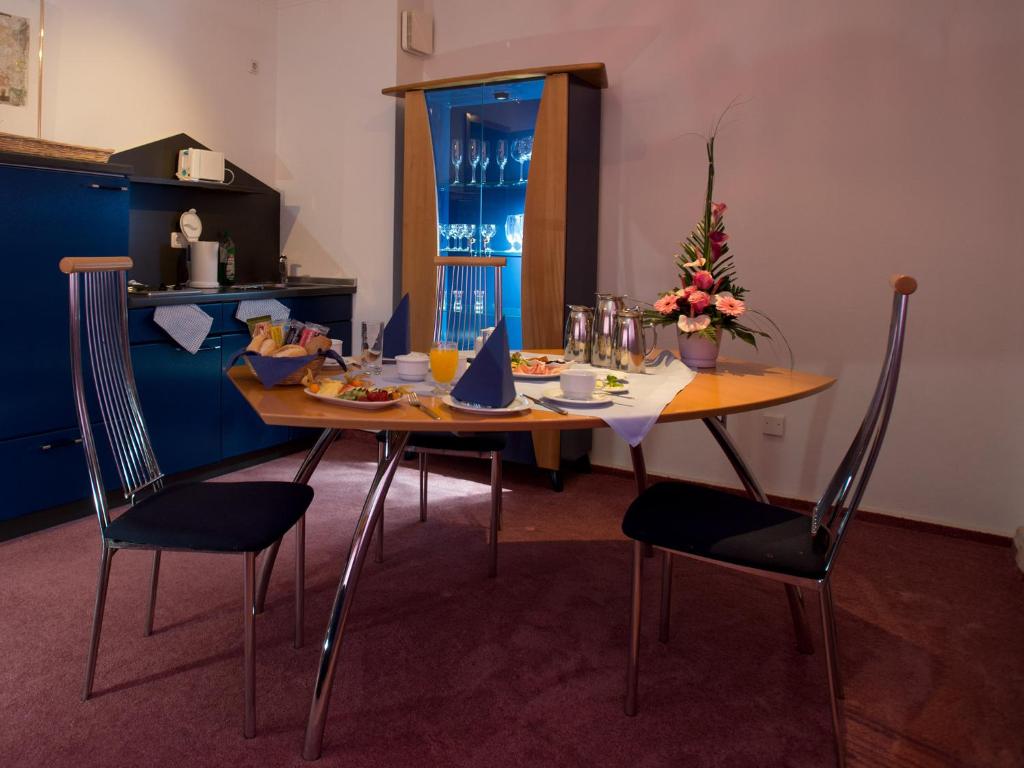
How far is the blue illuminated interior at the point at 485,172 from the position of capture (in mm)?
3789

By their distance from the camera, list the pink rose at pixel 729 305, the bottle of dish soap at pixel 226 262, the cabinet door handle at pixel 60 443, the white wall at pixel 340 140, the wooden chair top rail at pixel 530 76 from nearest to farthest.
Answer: the pink rose at pixel 729 305, the cabinet door handle at pixel 60 443, the wooden chair top rail at pixel 530 76, the bottle of dish soap at pixel 226 262, the white wall at pixel 340 140

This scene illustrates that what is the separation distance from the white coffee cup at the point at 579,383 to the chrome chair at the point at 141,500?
68 cm

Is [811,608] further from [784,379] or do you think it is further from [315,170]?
[315,170]

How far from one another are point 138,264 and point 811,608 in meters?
3.19

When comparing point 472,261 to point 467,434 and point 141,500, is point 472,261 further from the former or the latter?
point 141,500

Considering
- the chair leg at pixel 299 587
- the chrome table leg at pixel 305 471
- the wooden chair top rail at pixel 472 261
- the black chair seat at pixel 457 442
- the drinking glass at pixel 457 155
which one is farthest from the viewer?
the drinking glass at pixel 457 155

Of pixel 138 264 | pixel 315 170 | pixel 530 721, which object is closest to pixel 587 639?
pixel 530 721

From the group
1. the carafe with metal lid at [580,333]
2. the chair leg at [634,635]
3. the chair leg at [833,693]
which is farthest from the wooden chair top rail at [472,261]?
the chair leg at [833,693]

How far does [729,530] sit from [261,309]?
2.65m

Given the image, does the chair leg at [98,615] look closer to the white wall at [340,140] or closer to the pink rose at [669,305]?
the pink rose at [669,305]

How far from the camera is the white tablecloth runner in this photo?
1722 millimetres

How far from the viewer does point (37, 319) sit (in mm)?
2895

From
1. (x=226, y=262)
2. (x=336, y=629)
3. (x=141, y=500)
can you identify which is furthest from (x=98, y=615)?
(x=226, y=262)

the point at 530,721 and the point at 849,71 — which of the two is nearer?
the point at 530,721
